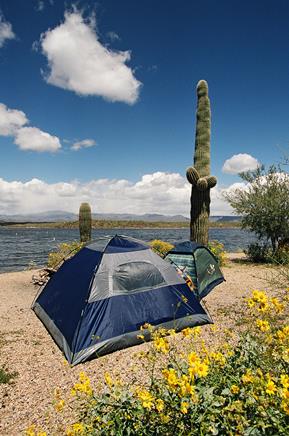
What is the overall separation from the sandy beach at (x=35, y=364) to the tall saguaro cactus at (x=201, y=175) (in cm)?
566

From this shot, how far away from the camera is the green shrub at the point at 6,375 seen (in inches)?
181

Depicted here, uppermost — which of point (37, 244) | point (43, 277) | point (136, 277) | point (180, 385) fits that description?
point (180, 385)

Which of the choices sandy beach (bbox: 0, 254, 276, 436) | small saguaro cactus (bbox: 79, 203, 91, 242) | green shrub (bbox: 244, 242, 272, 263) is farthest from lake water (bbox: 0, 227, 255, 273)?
sandy beach (bbox: 0, 254, 276, 436)

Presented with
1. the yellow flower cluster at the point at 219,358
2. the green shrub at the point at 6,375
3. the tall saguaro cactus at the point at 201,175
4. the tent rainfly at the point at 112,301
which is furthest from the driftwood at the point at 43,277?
the yellow flower cluster at the point at 219,358

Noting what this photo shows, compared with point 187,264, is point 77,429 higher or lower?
higher

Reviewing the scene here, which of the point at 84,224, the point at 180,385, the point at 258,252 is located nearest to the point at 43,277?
the point at 84,224

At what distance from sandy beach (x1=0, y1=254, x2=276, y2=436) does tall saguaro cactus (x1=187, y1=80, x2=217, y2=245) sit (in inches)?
223

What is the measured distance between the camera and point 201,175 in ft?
49.0

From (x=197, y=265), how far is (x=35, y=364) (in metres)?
5.83

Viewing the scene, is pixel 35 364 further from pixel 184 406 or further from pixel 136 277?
pixel 184 406

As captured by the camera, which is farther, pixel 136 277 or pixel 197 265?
pixel 197 265

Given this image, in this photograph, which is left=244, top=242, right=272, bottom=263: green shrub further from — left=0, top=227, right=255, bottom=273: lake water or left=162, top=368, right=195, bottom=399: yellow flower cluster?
left=162, top=368, right=195, bottom=399: yellow flower cluster

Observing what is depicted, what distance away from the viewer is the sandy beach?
3826 millimetres

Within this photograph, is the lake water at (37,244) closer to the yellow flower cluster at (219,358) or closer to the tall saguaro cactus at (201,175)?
the tall saguaro cactus at (201,175)
